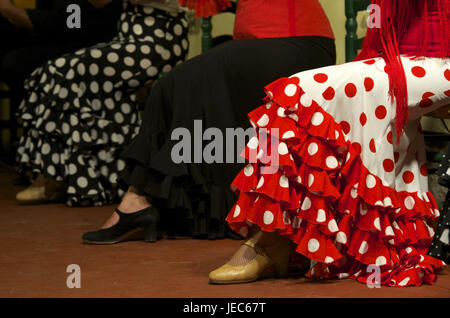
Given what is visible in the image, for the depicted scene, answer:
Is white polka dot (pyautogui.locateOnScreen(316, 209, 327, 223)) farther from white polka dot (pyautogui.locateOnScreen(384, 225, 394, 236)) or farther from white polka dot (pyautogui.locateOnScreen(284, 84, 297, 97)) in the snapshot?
white polka dot (pyautogui.locateOnScreen(284, 84, 297, 97))

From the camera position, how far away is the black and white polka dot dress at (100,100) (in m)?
2.52

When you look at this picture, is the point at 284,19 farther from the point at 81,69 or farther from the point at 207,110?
the point at 81,69

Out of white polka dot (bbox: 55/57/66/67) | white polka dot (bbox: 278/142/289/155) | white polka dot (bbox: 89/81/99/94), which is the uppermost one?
white polka dot (bbox: 55/57/66/67)

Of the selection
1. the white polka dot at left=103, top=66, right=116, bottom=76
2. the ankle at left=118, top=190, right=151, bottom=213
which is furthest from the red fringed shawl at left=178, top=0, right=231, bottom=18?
the ankle at left=118, top=190, right=151, bottom=213

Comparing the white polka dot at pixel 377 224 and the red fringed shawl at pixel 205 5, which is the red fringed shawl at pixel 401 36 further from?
the red fringed shawl at pixel 205 5

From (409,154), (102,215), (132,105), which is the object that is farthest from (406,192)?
(132,105)

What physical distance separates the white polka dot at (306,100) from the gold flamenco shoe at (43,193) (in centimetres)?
163

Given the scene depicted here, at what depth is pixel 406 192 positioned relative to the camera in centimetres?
146

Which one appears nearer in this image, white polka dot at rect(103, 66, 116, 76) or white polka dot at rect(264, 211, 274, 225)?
white polka dot at rect(264, 211, 274, 225)

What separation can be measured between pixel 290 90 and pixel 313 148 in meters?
0.14

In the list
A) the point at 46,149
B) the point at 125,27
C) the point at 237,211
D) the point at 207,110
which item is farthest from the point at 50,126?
the point at 237,211

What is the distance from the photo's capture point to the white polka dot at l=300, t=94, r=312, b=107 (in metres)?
1.36

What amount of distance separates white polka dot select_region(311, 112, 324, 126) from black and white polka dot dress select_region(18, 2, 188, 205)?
128cm

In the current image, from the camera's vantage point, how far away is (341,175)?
1377 millimetres
